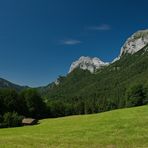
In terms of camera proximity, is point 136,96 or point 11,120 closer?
point 11,120

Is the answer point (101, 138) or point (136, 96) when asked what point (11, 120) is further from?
point (101, 138)

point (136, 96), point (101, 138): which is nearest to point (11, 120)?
point (136, 96)

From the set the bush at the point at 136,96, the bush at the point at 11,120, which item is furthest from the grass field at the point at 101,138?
the bush at the point at 136,96

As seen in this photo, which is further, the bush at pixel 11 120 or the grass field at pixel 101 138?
the bush at pixel 11 120

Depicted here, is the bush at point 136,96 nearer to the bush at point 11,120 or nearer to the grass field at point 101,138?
the bush at point 11,120

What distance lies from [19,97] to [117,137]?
326ft

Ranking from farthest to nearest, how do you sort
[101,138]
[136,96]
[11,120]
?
[136,96] → [11,120] → [101,138]

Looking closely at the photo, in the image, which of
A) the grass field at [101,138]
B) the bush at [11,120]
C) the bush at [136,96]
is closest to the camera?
the grass field at [101,138]

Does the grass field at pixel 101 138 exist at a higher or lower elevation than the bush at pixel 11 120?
lower

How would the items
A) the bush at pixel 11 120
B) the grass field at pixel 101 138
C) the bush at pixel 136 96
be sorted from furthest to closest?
the bush at pixel 136 96 < the bush at pixel 11 120 < the grass field at pixel 101 138

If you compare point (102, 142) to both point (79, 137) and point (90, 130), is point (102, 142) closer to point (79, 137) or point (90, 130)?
point (79, 137)

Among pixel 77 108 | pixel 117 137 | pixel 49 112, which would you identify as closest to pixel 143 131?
pixel 117 137

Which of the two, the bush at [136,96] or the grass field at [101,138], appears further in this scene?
the bush at [136,96]

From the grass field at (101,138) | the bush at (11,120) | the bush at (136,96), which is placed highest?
the bush at (136,96)
